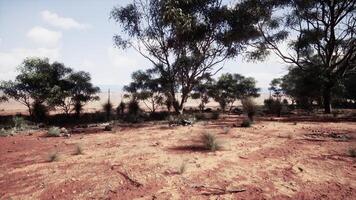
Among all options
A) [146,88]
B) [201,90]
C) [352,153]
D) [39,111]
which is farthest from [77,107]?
[352,153]

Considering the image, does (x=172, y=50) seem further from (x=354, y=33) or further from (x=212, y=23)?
(x=354, y=33)

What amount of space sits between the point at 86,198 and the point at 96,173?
155cm

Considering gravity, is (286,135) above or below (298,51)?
below

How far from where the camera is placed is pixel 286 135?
12.9 m

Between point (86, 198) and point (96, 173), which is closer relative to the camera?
point (86, 198)

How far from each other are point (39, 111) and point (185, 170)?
18.6 m

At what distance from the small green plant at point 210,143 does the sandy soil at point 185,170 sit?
Answer: 0.27 meters

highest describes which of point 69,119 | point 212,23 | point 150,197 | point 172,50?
point 212,23

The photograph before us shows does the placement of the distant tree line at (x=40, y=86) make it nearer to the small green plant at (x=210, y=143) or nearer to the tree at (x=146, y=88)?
the tree at (x=146, y=88)

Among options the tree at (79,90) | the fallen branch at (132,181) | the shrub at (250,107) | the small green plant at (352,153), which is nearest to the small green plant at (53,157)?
the fallen branch at (132,181)

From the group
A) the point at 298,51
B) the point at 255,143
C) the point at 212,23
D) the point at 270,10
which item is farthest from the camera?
the point at 298,51

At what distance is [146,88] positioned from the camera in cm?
3023

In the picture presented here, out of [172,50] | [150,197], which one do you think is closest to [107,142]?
[150,197]

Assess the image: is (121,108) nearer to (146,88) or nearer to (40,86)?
(146,88)
